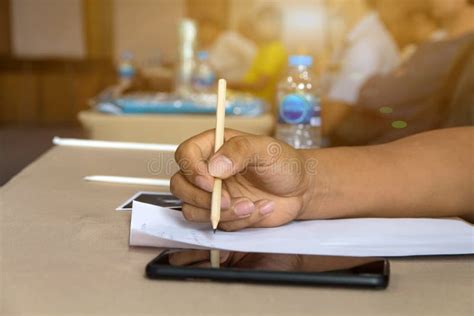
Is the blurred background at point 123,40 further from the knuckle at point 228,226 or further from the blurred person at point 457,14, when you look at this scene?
the knuckle at point 228,226

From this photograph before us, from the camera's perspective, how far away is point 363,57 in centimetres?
296

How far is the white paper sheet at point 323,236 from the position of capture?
539 millimetres

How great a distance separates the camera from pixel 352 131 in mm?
2361

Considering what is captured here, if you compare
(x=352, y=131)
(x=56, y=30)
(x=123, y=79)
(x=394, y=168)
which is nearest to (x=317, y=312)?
(x=394, y=168)

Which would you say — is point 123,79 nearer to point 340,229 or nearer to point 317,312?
point 340,229

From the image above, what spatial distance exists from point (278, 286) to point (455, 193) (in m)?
0.28

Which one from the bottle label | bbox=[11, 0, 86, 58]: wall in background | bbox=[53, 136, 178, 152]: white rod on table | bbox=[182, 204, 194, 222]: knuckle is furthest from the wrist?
bbox=[11, 0, 86, 58]: wall in background

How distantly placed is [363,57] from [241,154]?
2.49 metres

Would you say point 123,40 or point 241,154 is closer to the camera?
point 241,154

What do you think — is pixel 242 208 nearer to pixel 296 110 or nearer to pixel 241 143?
pixel 241 143

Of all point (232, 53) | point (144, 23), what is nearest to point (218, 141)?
point (232, 53)

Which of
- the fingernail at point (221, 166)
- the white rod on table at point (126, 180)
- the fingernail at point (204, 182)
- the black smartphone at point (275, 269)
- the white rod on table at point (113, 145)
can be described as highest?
the fingernail at point (221, 166)

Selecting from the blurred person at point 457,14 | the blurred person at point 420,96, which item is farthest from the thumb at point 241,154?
the blurred person at point 457,14

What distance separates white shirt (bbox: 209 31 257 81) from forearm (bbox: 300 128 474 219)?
5.20 meters
